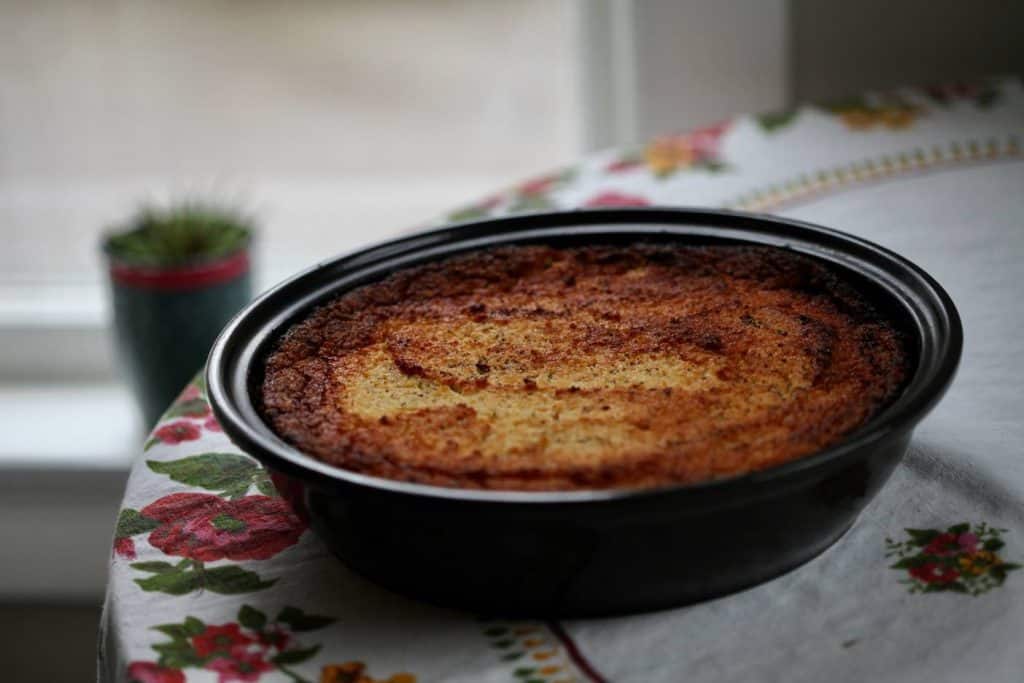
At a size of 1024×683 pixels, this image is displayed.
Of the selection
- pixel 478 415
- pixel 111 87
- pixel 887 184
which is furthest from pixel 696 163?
pixel 111 87

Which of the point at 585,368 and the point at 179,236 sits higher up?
the point at 585,368

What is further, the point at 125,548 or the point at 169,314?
the point at 169,314

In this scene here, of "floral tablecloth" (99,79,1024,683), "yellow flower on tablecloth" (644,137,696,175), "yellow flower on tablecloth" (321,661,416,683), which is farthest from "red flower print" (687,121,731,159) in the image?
"yellow flower on tablecloth" (321,661,416,683)

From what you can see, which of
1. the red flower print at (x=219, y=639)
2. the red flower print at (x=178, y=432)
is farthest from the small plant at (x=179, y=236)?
the red flower print at (x=219, y=639)

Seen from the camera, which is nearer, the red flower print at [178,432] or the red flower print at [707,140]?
the red flower print at [178,432]

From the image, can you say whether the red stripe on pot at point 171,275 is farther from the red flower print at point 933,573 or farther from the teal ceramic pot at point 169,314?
the red flower print at point 933,573

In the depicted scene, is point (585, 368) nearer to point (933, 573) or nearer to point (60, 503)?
point (933, 573)

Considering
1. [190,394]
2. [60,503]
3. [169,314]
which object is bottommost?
[60,503]

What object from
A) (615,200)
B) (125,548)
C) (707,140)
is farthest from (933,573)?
(707,140)
